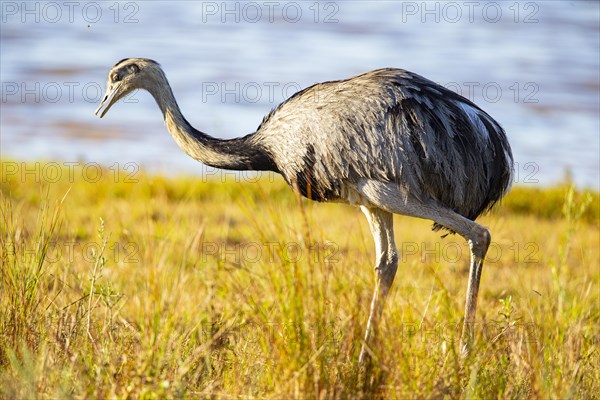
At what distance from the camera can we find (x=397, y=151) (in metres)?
5.52

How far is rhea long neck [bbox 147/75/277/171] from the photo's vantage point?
6.03 metres

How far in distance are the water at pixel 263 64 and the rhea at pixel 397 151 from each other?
5.97 meters

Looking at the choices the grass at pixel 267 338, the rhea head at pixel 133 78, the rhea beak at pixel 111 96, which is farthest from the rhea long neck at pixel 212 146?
the grass at pixel 267 338

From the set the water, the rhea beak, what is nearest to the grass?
the rhea beak

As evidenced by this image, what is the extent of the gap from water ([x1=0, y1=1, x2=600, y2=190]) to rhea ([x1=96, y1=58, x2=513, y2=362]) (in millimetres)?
5972

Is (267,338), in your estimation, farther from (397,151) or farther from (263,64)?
(263,64)

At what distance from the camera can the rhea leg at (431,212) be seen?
5.56 m

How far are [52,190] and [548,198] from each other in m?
5.01

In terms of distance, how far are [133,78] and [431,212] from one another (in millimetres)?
2083

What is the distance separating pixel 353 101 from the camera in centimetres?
567
